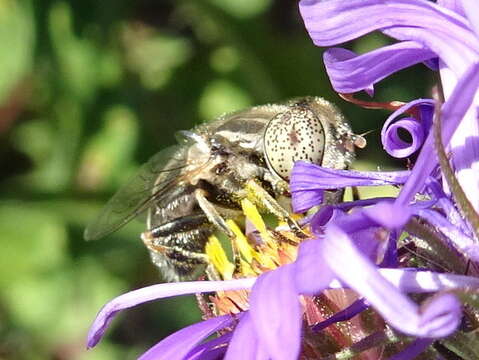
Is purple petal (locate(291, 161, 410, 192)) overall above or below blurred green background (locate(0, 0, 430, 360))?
above

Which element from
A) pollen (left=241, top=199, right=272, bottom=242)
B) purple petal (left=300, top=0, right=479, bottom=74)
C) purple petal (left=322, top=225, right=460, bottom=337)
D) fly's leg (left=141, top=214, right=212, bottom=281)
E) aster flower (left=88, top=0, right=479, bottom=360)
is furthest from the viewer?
fly's leg (left=141, top=214, right=212, bottom=281)

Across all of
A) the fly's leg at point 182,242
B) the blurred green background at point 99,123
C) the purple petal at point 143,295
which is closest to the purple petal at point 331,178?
the purple petal at point 143,295

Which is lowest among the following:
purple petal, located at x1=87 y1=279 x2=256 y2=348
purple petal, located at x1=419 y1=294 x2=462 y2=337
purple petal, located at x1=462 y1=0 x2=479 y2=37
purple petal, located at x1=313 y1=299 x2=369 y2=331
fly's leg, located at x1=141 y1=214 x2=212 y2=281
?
fly's leg, located at x1=141 y1=214 x2=212 y2=281

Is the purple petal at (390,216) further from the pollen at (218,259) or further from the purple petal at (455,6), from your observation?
the pollen at (218,259)

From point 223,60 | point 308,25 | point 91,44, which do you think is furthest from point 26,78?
point 308,25

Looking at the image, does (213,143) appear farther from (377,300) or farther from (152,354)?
(377,300)

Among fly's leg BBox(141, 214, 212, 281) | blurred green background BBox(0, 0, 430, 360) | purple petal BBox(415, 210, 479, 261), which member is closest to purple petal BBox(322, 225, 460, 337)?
purple petal BBox(415, 210, 479, 261)

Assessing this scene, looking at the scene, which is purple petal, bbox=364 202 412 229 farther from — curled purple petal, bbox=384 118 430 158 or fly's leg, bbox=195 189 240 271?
fly's leg, bbox=195 189 240 271
